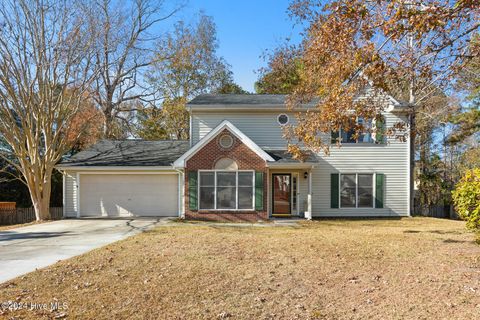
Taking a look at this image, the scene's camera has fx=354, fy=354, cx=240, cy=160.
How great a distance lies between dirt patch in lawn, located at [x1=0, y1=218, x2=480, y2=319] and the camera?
445cm

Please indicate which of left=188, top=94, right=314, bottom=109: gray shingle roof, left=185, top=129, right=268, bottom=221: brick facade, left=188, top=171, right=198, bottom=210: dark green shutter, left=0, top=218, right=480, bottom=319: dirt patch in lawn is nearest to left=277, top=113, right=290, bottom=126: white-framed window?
left=188, top=94, right=314, bottom=109: gray shingle roof

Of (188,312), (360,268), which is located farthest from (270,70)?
(188,312)

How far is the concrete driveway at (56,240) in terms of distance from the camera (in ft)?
23.3

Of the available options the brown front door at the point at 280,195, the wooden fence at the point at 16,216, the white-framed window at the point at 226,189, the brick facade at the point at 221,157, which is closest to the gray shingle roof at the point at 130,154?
the brick facade at the point at 221,157

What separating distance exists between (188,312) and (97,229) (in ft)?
30.0

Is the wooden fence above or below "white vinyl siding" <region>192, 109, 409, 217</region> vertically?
below

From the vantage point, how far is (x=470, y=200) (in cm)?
781

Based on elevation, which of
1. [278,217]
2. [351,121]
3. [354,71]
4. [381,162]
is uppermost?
[354,71]

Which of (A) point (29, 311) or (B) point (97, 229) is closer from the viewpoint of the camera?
(A) point (29, 311)

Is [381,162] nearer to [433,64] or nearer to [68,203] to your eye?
[433,64]

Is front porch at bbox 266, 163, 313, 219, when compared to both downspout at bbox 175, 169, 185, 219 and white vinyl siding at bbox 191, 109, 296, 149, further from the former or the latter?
downspout at bbox 175, 169, 185, 219

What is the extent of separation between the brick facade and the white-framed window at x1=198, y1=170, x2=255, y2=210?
21cm

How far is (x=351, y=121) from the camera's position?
8883mm

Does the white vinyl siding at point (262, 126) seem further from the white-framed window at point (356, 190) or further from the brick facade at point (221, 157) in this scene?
the white-framed window at point (356, 190)
